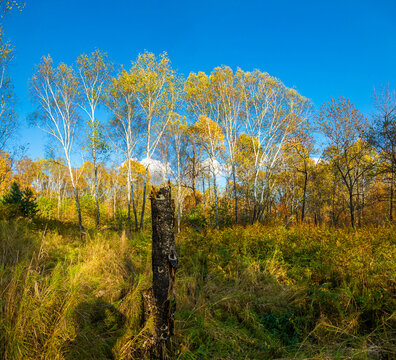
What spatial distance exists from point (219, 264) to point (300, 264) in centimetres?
178

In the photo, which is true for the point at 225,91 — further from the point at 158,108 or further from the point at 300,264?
the point at 300,264

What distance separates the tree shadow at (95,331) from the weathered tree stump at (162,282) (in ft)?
1.56

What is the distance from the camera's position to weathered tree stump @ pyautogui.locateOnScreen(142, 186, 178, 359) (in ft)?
7.09

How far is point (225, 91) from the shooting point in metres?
15.0

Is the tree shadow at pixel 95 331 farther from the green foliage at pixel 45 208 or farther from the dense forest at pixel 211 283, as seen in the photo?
the green foliage at pixel 45 208

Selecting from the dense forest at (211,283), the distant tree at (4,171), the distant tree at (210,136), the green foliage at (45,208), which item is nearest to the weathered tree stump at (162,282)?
the dense forest at (211,283)

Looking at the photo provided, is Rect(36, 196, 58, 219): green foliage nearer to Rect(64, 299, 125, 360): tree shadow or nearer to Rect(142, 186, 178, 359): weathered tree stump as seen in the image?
Rect(64, 299, 125, 360): tree shadow

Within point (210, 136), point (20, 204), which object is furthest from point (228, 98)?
point (20, 204)

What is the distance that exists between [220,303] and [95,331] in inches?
71.5

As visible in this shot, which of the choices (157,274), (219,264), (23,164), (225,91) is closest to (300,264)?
(219,264)

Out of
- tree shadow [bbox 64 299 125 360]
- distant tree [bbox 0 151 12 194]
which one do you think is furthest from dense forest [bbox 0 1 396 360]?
distant tree [bbox 0 151 12 194]

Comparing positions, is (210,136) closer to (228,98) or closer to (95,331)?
(228,98)

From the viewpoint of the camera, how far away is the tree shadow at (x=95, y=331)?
2.04 metres

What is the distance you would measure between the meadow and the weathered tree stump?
0.14 meters
